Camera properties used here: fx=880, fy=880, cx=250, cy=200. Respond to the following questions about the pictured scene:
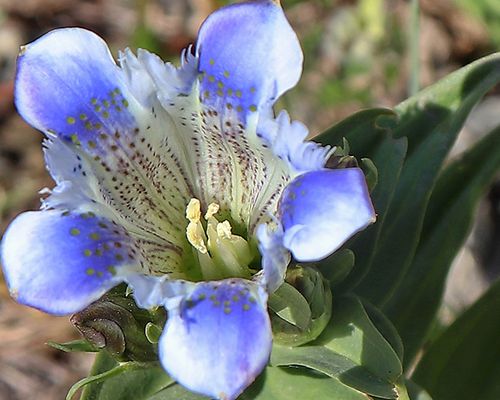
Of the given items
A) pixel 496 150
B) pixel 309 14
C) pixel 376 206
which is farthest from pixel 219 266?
pixel 309 14

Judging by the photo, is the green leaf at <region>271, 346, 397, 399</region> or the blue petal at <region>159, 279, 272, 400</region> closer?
the blue petal at <region>159, 279, 272, 400</region>

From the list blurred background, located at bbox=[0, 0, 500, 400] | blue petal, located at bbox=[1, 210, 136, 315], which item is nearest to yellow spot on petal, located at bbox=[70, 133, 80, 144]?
blue petal, located at bbox=[1, 210, 136, 315]

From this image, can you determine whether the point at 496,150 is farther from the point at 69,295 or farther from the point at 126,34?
the point at 126,34

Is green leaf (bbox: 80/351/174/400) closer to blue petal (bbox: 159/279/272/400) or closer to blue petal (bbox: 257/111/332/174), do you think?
blue petal (bbox: 159/279/272/400)

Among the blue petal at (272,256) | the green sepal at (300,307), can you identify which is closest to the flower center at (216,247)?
the green sepal at (300,307)

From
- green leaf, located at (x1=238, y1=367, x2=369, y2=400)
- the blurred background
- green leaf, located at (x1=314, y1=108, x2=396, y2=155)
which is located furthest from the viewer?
the blurred background

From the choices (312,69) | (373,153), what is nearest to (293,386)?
(373,153)

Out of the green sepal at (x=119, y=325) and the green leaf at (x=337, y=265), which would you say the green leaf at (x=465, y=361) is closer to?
the green leaf at (x=337, y=265)
